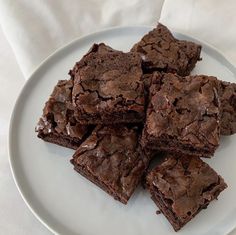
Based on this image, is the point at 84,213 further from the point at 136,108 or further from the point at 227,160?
the point at 227,160

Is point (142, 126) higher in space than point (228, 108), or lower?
lower

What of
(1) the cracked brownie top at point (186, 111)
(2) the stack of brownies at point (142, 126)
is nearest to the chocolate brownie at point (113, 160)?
(2) the stack of brownies at point (142, 126)

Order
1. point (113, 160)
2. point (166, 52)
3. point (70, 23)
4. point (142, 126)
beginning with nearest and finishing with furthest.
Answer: point (113, 160)
point (142, 126)
point (166, 52)
point (70, 23)

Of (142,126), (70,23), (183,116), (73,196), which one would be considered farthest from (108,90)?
(70,23)

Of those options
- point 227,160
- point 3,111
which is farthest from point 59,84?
point 227,160

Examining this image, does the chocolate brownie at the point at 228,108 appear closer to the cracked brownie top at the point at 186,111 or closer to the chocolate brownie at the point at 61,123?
the cracked brownie top at the point at 186,111

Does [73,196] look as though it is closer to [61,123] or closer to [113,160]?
[113,160]

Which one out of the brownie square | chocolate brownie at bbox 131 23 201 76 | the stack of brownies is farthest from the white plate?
chocolate brownie at bbox 131 23 201 76
